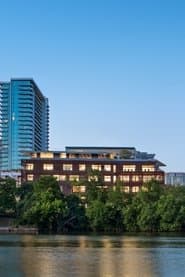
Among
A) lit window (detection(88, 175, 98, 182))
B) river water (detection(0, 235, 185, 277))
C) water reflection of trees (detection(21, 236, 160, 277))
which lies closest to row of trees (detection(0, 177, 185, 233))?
lit window (detection(88, 175, 98, 182))

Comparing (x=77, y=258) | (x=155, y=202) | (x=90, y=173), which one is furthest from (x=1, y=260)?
(x=90, y=173)

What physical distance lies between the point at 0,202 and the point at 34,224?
56.5ft

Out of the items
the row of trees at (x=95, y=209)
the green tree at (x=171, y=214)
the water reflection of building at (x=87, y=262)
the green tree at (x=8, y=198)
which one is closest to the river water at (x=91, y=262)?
the water reflection of building at (x=87, y=262)

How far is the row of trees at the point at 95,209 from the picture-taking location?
152000 millimetres

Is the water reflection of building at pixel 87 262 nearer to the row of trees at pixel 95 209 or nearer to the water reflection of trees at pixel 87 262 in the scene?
the water reflection of trees at pixel 87 262

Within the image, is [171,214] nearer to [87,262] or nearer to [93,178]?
[93,178]

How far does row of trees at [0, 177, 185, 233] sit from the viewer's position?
152 metres

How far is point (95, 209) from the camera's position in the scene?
158 metres

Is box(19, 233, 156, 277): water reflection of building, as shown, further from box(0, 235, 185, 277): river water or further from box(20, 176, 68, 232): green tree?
box(20, 176, 68, 232): green tree

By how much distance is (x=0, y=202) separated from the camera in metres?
166

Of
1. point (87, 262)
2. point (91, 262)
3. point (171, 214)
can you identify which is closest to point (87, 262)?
point (87, 262)

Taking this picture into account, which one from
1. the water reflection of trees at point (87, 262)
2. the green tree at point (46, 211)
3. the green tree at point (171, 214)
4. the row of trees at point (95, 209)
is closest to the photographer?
the water reflection of trees at point (87, 262)

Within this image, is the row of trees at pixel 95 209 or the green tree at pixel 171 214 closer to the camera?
the green tree at pixel 171 214

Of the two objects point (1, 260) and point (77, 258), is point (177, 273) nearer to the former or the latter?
point (77, 258)
